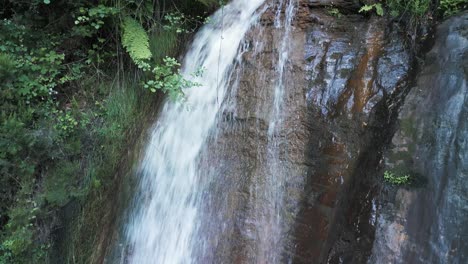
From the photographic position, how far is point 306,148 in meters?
3.19

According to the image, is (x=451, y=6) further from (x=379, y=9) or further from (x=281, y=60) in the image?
(x=281, y=60)

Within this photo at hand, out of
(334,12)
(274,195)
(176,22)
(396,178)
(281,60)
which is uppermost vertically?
(334,12)

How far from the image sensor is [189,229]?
3389 millimetres

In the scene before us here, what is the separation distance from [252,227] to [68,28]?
3263 millimetres

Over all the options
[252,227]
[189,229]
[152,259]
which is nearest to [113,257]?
[152,259]

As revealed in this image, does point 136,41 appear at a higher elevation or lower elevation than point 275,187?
higher

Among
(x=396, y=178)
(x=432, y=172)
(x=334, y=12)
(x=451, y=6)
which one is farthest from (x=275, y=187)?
(x=451, y=6)

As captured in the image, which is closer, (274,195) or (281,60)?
(274,195)

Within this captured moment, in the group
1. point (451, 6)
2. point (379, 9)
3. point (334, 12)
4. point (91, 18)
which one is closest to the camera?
point (451, 6)

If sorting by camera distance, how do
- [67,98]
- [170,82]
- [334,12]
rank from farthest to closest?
[67,98] < [334,12] < [170,82]

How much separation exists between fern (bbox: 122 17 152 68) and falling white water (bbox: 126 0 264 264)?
55cm

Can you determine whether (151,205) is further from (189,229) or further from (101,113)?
(101,113)

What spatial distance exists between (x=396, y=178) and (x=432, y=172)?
0.79 ft

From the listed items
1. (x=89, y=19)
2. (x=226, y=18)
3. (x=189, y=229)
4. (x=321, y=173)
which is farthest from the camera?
(x=226, y=18)
